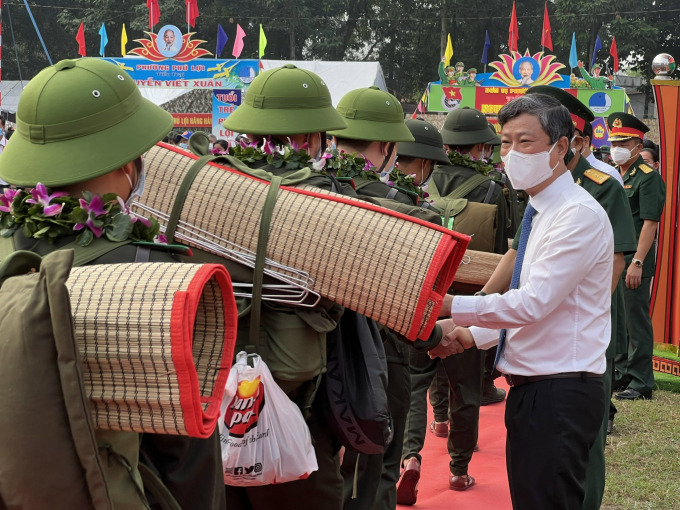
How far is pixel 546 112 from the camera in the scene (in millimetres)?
2930

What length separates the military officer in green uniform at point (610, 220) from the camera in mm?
3531

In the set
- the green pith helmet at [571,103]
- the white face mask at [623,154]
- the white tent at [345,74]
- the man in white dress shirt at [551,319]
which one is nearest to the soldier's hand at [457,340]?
the man in white dress shirt at [551,319]

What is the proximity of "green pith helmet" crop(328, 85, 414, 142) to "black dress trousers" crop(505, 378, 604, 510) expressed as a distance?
1787 millimetres

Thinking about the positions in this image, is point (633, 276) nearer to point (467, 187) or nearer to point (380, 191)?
point (467, 187)

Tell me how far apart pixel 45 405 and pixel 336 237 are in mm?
1161

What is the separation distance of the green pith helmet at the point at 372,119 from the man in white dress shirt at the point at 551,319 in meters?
1.26

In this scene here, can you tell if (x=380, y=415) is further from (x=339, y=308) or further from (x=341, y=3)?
(x=341, y=3)

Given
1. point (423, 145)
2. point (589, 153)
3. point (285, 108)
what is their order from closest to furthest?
1. point (285, 108)
2. point (589, 153)
3. point (423, 145)

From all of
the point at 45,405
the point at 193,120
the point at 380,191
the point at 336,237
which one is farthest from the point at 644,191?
the point at 193,120

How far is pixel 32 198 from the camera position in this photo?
1.80m

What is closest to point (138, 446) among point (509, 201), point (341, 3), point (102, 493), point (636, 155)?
point (102, 493)

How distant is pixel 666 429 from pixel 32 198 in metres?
5.47

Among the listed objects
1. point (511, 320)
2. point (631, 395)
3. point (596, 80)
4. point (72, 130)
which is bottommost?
point (631, 395)

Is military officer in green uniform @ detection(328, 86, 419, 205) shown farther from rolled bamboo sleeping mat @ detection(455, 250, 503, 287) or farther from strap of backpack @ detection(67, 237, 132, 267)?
strap of backpack @ detection(67, 237, 132, 267)
